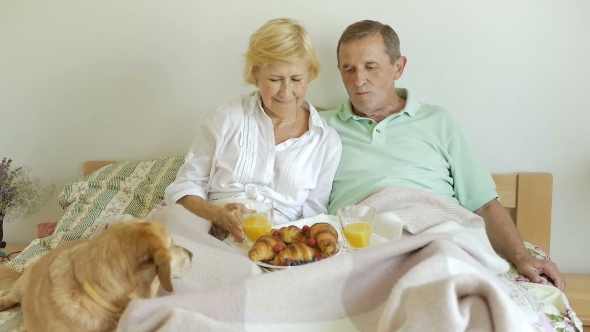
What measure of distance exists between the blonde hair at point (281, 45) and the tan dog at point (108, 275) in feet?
2.45

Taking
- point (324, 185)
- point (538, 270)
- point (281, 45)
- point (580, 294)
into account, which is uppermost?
point (281, 45)

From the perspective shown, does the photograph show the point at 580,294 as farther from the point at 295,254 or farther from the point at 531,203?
the point at 295,254

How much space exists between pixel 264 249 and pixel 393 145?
30.1 inches

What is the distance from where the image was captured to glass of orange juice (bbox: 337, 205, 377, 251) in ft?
4.57

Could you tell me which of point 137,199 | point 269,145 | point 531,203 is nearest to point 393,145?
point 269,145

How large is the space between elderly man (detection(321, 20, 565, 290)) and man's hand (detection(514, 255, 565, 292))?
135 mm

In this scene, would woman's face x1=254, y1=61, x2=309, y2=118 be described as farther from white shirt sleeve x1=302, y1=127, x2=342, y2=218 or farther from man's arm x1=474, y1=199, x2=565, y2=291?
man's arm x1=474, y1=199, x2=565, y2=291

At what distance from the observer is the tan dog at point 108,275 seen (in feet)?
3.74

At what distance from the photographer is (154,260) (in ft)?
3.64

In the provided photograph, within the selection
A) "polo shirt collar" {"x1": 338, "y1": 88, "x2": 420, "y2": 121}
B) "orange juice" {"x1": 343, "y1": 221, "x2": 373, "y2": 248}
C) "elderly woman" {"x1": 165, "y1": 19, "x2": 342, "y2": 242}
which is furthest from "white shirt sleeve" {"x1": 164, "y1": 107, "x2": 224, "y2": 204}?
"orange juice" {"x1": 343, "y1": 221, "x2": 373, "y2": 248}

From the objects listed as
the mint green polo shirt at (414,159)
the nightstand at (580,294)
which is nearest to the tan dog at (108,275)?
the mint green polo shirt at (414,159)

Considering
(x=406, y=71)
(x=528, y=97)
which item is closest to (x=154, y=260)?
(x=406, y=71)

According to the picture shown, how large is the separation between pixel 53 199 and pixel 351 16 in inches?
59.0

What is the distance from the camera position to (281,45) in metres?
1.73
